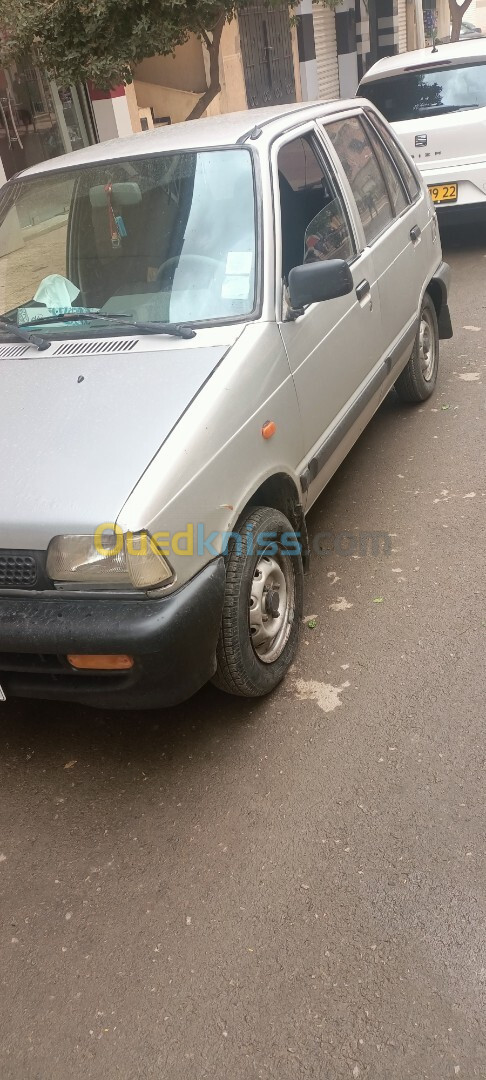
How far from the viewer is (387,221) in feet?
15.2

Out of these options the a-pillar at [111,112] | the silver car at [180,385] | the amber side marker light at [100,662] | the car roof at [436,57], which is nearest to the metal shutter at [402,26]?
the a-pillar at [111,112]

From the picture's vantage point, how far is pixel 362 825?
269 cm

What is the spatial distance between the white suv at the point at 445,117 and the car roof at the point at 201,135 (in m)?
4.22

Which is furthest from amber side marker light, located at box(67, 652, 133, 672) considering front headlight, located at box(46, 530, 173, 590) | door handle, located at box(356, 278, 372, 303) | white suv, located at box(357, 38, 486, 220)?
white suv, located at box(357, 38, 486, 220)

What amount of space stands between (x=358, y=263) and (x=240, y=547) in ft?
6.00

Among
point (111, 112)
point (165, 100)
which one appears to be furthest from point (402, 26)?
point (111, 112)

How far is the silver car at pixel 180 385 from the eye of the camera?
100.0 inches

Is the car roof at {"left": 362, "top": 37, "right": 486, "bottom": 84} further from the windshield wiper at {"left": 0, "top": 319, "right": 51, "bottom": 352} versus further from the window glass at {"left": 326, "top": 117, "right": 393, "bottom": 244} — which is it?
the windshield wiper at {"left": 0, "top": 319, "right": 51, "bottom": 352}

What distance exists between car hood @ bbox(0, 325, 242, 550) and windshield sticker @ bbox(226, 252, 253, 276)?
288 mm

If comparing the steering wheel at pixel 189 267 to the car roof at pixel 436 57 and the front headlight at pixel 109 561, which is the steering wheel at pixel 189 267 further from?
the car roof at pixel 436 57

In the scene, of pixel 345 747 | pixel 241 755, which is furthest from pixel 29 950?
pixel 345 747

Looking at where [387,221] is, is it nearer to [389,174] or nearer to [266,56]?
[389,174]

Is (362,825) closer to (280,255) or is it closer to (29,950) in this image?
(29,950)

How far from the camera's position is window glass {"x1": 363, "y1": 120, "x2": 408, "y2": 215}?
468 centimetres
